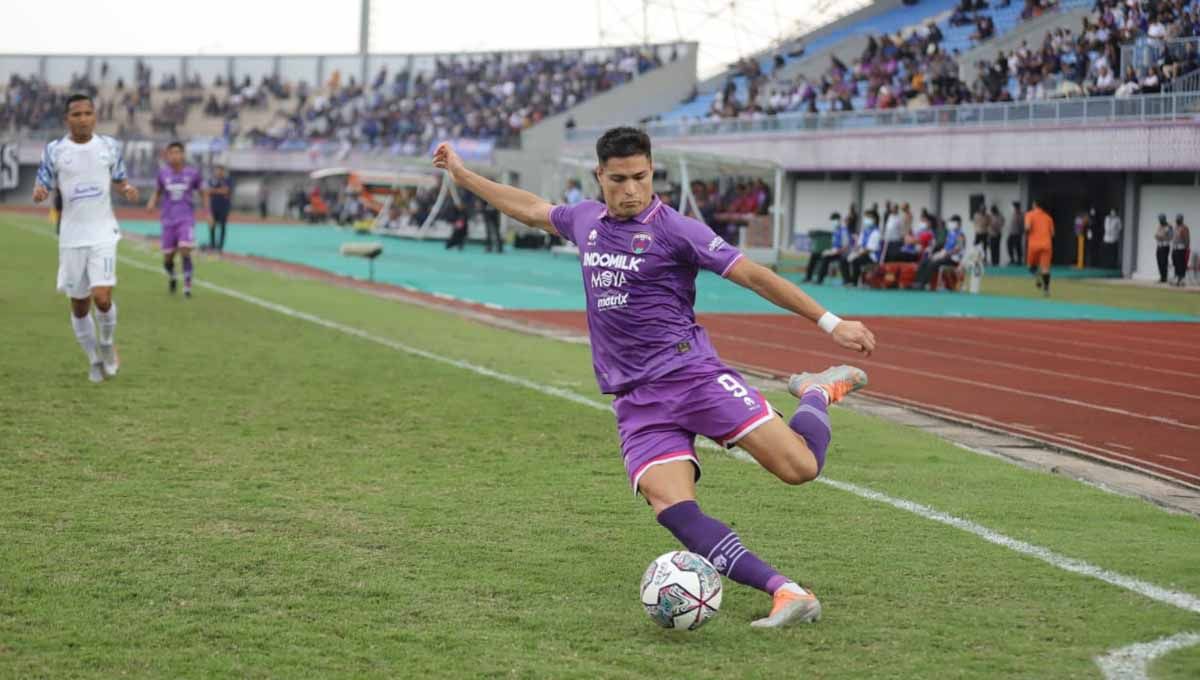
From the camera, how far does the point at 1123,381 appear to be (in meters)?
16.0

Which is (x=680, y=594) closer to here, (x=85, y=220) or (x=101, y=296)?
(x=101, y=296)

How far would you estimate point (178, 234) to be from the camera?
2244 centimetres

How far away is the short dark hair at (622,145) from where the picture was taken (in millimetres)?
6195

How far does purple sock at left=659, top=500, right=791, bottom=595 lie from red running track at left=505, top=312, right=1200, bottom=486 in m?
4.83

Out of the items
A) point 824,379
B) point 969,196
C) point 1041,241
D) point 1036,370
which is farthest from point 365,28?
point 824,379

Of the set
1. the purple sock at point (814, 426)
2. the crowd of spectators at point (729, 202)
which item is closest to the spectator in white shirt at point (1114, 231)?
the crowd of spectators at point (729, 202)

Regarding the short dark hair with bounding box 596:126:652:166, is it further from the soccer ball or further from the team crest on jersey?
the soccer ball

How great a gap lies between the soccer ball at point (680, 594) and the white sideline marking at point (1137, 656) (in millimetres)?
1396

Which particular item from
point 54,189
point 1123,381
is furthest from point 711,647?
point 1123,381

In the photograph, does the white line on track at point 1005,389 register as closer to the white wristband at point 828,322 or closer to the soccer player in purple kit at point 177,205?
the white wristband at point 828,322

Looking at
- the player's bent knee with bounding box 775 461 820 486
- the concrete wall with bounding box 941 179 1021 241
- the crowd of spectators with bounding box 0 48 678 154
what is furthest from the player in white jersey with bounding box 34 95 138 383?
the crowd of spectators with bounding box 0 48 678 154

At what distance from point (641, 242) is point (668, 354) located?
18.6 inches

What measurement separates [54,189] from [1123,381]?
34.6ft

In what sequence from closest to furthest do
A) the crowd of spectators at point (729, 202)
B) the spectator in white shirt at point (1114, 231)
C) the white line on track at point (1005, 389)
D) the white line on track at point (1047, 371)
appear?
1. the white line on track at point (1005, 389)
2. the white line on track at point (1047, 371)
3. the spectator in white shirt at point (1114, 231)
4. the crowd of spectators at point (729, 202)
